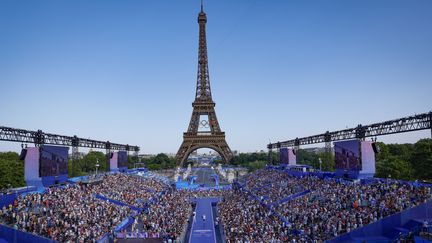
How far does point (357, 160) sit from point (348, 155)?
5.89ft

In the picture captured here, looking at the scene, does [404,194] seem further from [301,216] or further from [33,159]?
[33,159]

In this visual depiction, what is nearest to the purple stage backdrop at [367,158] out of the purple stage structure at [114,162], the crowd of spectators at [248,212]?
the crowd of spectators at [248,212]

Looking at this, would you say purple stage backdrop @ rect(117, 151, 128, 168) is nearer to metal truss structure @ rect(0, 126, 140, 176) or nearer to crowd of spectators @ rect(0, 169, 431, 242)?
metal truss structure @ rect(0, 126, 140, 176)

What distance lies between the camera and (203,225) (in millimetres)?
29172

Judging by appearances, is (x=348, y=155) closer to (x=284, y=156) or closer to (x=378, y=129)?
(x=378, y=129)

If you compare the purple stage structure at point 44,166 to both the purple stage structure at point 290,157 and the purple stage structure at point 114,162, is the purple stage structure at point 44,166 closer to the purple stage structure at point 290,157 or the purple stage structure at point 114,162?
the purple stage structure at point 114,162

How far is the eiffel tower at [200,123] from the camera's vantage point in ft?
232

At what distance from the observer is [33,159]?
26.0 m

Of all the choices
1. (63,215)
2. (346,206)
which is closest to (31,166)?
(63,215)

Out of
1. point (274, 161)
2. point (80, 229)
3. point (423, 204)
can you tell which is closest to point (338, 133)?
point (423, 204)

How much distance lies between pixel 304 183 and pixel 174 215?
41.8ft

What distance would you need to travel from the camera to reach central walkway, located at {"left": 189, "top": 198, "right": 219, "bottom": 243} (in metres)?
24.9

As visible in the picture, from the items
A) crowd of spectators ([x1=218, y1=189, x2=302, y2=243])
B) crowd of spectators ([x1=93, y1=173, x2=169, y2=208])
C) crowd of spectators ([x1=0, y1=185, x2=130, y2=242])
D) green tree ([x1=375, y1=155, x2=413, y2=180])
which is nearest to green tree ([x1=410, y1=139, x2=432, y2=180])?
green tree ([x1=375, y1=155, x2=413, y2=180])

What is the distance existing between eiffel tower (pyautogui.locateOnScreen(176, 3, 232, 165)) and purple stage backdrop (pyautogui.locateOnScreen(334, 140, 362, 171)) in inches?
1644
